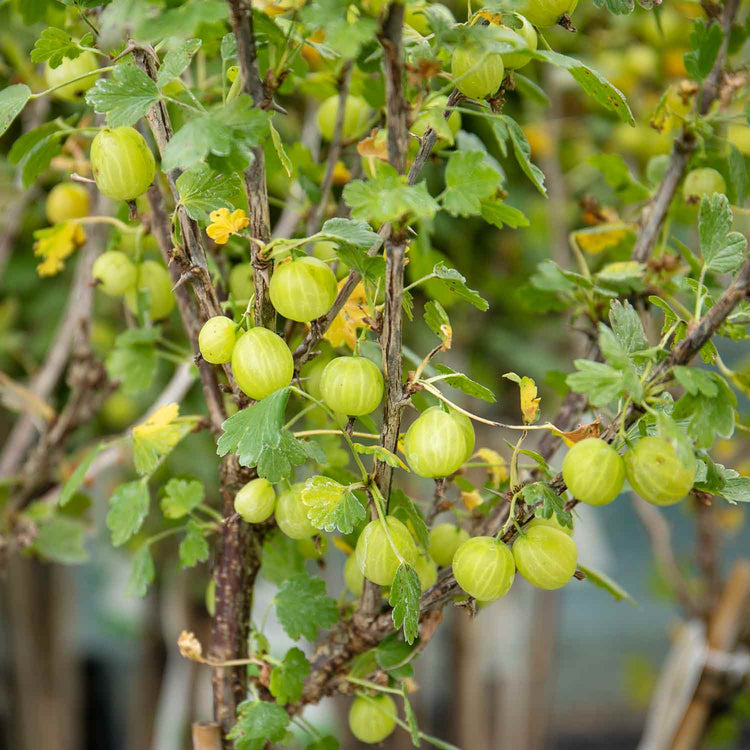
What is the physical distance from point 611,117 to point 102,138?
1.02 meters

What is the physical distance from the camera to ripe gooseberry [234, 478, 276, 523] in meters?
0.38

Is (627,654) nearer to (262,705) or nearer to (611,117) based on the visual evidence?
(611,117)

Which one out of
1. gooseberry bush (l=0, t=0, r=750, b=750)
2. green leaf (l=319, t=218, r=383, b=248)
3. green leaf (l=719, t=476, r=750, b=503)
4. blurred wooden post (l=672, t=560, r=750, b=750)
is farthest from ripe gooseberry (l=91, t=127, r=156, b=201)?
blurred wooden post (l=672, t=560, r=750, b=750)

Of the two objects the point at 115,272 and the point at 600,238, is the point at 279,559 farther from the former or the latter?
the point at 600,238

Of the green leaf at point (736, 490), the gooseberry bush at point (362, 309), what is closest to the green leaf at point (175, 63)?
the gooseberry bush at point (362, 309)

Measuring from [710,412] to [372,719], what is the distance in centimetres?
25

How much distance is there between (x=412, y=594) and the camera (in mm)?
342

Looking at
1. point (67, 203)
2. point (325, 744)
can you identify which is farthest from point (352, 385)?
point (67, 203)

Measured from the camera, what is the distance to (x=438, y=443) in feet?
1.08

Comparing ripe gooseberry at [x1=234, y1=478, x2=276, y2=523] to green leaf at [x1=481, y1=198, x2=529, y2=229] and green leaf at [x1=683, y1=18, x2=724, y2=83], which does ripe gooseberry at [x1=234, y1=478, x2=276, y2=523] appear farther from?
green leaf at [x1=683, y1=18, x2=724, y2=83]

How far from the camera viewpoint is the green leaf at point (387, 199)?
281 mm

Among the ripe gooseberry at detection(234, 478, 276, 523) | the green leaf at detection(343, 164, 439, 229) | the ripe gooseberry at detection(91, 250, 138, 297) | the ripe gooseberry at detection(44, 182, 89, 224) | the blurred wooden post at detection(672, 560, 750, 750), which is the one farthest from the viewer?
the blurred wooden post at detection(672, 560, 750, 750)

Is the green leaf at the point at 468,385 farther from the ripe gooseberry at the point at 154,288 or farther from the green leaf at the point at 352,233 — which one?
the ripe gooseberry at the point at 154,288

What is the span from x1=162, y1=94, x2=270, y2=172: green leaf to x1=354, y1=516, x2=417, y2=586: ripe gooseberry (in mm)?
177
